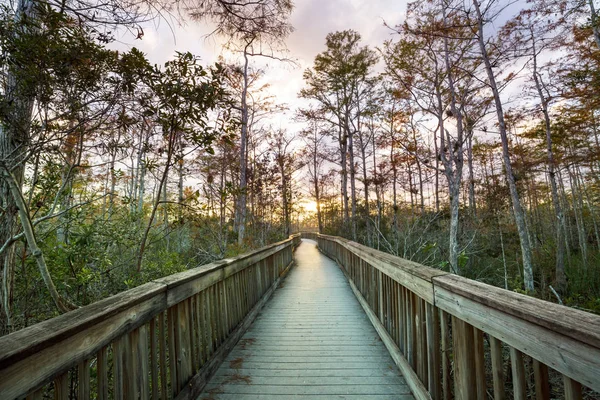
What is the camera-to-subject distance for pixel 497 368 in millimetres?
1384

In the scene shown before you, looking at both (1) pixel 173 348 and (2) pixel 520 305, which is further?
(1) pixel 173 348

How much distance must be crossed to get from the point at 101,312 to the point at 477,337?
195cm

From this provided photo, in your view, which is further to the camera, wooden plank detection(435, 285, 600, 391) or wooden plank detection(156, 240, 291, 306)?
wooden plank detection(156, 240, 291, 306)

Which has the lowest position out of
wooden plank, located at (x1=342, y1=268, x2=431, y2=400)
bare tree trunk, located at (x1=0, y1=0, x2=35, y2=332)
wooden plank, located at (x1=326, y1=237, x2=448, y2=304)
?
wooden plank, located at (x1=342, y1=268, x2=431, y2=400)

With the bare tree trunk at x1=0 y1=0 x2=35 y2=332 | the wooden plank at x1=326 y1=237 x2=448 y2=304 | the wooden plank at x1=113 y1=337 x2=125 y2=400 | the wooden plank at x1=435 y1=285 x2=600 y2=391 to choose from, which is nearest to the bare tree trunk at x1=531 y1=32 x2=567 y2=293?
the wooden plank at x1=326 y1=237 x2=448 y2=304

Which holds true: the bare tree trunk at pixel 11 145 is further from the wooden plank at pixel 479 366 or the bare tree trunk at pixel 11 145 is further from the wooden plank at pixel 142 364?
the wooden plank at pixel 479 366

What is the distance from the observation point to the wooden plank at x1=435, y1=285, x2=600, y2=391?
856mm

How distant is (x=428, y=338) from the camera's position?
206 cm

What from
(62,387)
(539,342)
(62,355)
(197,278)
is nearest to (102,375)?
(62,387)

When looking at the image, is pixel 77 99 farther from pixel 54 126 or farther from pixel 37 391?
pixel 37 391

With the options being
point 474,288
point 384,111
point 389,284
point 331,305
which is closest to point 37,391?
point 474,288

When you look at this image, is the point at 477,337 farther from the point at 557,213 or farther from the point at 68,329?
the point at 557,213

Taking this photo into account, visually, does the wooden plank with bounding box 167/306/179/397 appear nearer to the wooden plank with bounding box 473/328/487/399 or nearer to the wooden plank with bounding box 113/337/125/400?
the wooden plank with bounding box 113/337/125/400

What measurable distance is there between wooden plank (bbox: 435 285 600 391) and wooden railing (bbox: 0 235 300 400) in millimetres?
1789
